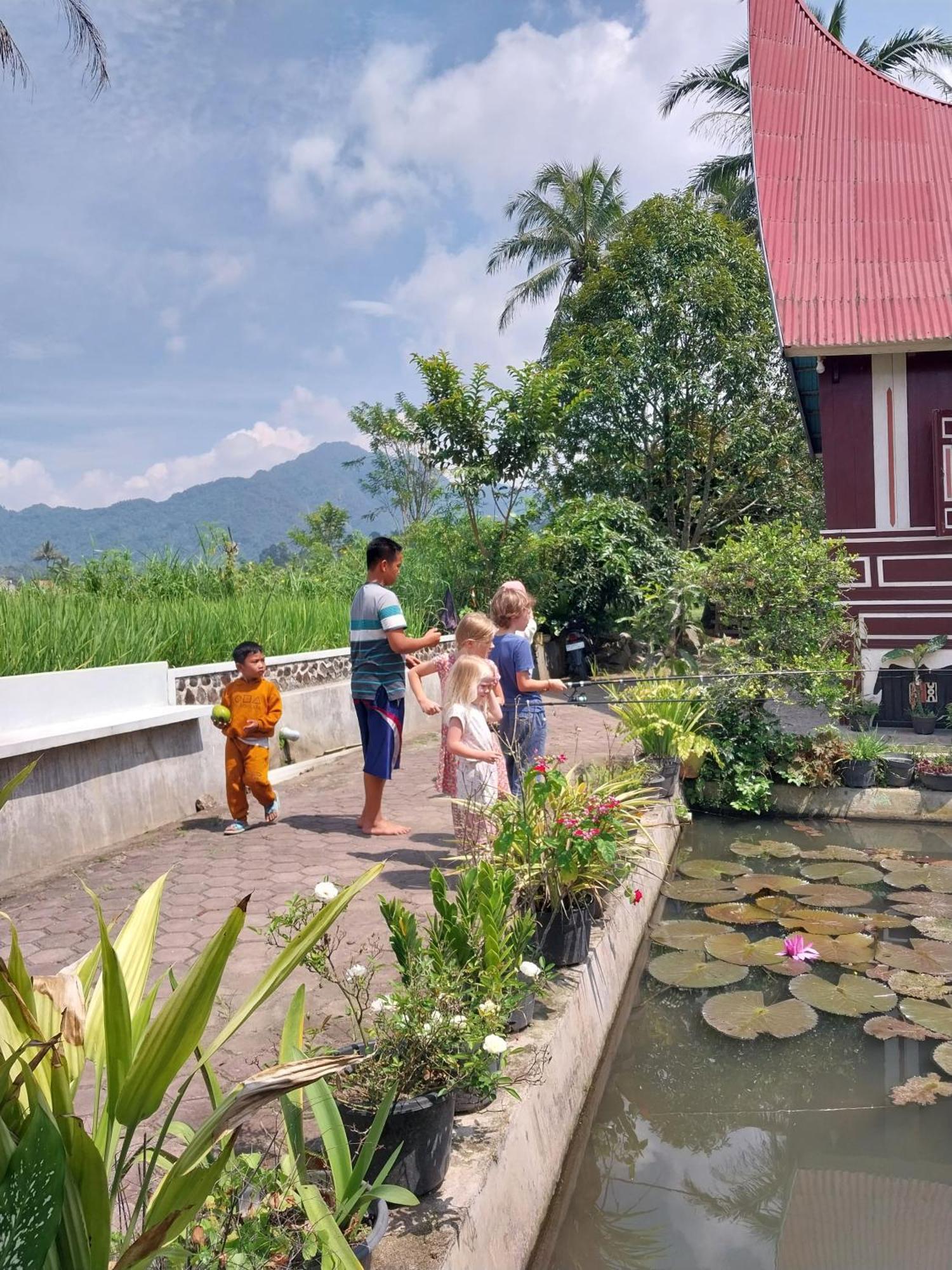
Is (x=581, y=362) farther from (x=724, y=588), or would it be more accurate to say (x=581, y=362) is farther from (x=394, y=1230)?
(x=394, y=1230)

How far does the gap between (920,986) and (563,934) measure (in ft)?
6.62

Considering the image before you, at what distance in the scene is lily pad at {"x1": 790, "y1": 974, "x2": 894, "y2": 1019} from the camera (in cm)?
458

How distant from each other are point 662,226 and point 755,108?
531cm

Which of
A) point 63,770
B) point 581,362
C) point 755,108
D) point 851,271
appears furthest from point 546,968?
point 581,362

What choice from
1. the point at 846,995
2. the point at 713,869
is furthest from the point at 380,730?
the point at 846,995

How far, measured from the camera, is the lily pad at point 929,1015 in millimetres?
4348

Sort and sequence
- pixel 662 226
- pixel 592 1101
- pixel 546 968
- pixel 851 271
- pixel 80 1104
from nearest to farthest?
pixel 80 1104 < pixel 546 968 < pixel 592 1101 < pixel 851 271 < pixel 662 226

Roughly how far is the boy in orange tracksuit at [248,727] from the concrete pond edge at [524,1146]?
278cm

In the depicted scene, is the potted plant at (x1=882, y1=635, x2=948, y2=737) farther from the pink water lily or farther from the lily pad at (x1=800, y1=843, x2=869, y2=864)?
the pink water lily

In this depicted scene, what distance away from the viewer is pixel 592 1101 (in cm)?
405

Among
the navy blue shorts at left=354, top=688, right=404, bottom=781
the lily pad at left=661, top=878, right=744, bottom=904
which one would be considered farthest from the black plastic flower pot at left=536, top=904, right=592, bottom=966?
the lily pad at left=661, top=878, right=744, bottom=904

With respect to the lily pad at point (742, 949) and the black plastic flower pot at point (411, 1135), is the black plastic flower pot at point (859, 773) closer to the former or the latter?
the lily pad at point (742, 949)

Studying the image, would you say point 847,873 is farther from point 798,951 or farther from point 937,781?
point 937,781

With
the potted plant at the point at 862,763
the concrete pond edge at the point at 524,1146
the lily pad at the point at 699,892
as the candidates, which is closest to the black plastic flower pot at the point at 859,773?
the potted plant at the point at 862,763
